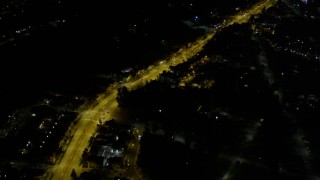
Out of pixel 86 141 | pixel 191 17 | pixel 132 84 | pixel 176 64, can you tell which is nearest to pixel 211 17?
pixel 191 17

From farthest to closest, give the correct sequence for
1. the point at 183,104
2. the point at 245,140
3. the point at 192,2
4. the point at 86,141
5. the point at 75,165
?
the point at 192,2 → the point at 183,104 → the point at 245,140 → the point at 86,141 → the point at 75,165

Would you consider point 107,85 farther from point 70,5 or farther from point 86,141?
A: point 70,5

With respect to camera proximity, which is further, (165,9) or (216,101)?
(165,9)

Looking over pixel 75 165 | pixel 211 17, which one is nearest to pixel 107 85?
pixel 75 165

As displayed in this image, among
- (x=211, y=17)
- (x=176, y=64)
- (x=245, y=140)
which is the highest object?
(x=211, y=17)

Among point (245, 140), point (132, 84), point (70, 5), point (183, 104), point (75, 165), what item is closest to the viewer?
point (75, 165)

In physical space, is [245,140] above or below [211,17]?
below
